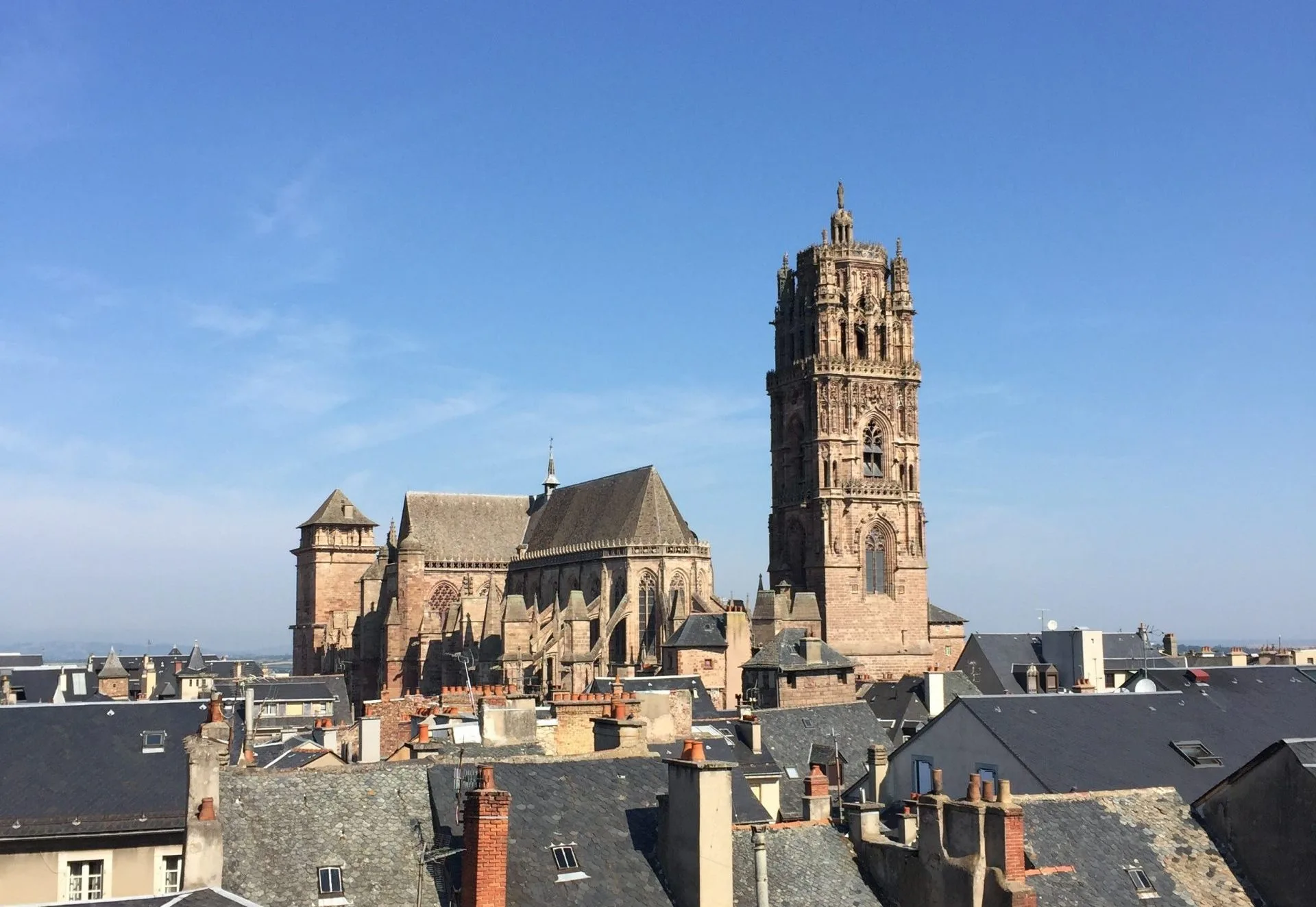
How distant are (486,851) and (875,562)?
64.8 metres

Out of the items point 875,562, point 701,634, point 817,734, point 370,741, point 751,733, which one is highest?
point 875,562

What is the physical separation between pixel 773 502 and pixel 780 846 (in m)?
63.7

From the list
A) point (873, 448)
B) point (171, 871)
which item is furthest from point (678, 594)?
point (171, 871)

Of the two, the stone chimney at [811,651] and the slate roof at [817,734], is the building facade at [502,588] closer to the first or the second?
the stone chimney at [811,651]

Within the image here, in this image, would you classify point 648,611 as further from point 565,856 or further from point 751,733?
point 565,856

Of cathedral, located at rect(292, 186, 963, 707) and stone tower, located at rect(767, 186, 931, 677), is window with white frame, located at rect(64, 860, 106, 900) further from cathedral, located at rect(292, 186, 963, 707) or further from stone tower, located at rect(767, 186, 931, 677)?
stone tower, located at rect(767, 186, 931, 677)

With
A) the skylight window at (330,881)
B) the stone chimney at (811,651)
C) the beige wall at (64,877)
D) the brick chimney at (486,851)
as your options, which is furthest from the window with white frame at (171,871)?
the stone chimney at (811,651)

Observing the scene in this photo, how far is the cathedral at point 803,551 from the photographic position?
78.8 meters

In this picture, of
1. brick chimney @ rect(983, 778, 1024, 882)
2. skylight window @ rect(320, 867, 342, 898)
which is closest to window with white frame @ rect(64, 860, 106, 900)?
skylight window @ rect(320, 867, 342, 898)

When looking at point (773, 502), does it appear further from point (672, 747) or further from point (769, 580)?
point (672, 747)

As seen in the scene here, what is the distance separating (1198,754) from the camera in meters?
30.7

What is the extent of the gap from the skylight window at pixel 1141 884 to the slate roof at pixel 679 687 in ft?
66.1

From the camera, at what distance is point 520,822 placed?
1942 cm

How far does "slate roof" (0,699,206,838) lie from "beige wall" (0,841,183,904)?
29 cm
